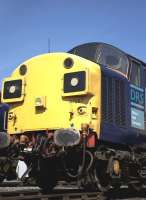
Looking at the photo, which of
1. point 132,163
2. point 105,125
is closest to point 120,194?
point 132,163

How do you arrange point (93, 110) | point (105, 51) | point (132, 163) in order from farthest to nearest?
point (105, 51)
point (132, 163)
point (93, 110)

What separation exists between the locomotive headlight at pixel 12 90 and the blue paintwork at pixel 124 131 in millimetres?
1927

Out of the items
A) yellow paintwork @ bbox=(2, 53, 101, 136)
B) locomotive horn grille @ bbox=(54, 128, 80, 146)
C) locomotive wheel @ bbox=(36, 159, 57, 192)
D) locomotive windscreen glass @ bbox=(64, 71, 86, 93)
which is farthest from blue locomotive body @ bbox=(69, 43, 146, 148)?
locomotive wheel @ bbox=(36, 159, 57, 192)

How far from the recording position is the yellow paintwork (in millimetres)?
9500

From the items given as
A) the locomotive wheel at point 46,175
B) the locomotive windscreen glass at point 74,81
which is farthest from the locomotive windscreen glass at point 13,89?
the locomotive wheel at point 46,175

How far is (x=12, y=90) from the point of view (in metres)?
10.5

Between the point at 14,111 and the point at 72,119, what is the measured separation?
1555mm

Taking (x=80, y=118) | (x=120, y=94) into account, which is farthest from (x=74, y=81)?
(x=120, y=94)

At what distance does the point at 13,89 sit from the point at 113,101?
2.30 metres

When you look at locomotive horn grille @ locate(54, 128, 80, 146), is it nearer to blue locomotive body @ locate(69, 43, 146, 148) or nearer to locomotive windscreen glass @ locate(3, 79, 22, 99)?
blue locomotive body @ locate(69, 43, 146, 148)

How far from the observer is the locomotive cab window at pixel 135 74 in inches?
436

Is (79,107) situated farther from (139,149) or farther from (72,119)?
(139,149)

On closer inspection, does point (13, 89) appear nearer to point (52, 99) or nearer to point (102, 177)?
point (52, 99)

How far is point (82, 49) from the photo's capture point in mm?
11234
